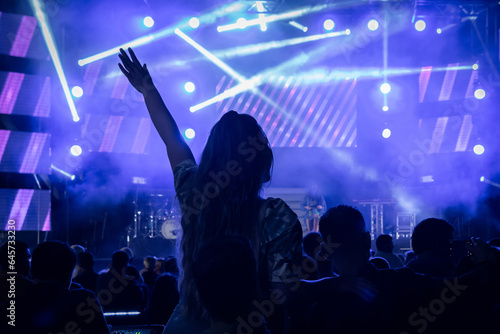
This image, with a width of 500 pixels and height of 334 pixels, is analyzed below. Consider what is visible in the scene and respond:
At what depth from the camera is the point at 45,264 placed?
112 inches

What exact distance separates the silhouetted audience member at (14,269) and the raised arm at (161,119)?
2.32 metres

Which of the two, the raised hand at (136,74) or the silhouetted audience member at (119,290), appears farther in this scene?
the silhouetted audience member at (119,290)

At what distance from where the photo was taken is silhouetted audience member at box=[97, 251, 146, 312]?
5675 mm

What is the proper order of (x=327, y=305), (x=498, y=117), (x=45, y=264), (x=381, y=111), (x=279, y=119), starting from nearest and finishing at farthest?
(x=327, y=305) → (x=45, y=264) → (x=498, y=117) → (x=381, y=111) → (x=279, y=119)

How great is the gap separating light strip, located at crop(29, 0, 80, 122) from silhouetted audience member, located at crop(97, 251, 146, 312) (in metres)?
6.95

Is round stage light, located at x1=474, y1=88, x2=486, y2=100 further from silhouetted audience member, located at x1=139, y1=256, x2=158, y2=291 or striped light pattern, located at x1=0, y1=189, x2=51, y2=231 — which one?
striped light pattern, located at x1=0, y1=189, x2=51, y2=231

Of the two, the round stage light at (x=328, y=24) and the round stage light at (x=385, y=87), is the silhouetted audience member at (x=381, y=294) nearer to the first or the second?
the round stage light at (x=328, y=24)

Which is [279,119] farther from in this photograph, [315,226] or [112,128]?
[112,128]

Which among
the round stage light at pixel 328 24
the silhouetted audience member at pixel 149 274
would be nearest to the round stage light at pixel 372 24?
the round stage light at pixel 328 24

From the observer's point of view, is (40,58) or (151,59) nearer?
(40,58)

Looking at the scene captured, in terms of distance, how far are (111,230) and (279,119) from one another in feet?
23.3

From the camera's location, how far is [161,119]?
82.7 inches

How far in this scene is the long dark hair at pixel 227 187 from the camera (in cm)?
182

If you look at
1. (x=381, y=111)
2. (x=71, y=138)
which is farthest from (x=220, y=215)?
(x=381, y=111)
